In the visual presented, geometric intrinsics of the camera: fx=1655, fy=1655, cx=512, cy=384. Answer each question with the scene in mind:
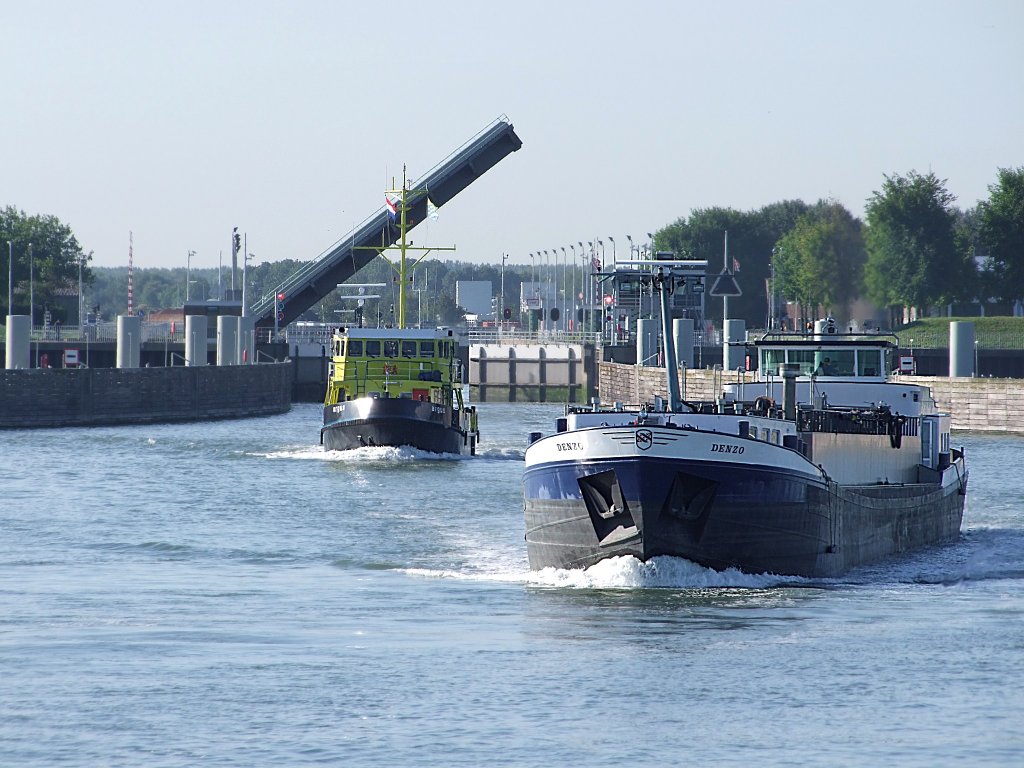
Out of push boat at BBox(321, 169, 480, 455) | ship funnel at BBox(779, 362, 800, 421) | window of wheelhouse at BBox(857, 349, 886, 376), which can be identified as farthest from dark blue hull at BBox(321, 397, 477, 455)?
ship funnel at BBox(779, 362, 800, 421)

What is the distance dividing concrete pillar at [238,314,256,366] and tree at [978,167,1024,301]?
48.9m

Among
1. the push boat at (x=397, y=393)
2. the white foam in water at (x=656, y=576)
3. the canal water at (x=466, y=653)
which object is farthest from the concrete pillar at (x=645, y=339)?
the white foam in water at (x=656, y=576)

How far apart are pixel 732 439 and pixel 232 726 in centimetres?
934

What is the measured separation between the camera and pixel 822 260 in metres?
85.2

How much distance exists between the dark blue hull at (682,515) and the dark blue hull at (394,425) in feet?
80.6

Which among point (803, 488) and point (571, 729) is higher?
point (803, 488)

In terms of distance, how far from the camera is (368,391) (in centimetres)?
5194

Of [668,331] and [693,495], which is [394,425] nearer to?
[668,331]

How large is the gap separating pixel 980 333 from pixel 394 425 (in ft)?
192

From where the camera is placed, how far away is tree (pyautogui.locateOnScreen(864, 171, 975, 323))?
102 m

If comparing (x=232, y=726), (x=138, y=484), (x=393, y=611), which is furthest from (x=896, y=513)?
(x=138, y=484)

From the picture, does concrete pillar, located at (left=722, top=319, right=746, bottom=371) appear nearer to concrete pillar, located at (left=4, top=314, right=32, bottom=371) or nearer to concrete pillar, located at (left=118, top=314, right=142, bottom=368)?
concrete pillar, located at (left=118, top=314, right=142, bottom=368)

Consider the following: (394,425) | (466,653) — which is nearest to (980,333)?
(394,425)

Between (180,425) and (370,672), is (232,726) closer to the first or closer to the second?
(370,672)
